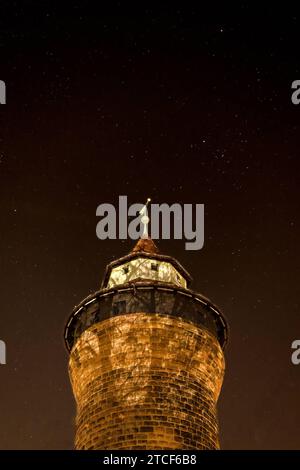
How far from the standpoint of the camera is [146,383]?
2030cm

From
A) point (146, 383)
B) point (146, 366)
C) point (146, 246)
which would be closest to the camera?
point (146, 383)

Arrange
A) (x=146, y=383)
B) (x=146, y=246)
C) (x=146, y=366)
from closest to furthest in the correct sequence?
1. (x=146, y=383)
2. (x=146, y=366)
3. (x=146, y=246)

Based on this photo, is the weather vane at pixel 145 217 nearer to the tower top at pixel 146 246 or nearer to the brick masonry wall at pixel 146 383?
the tower top at pixel 146 246

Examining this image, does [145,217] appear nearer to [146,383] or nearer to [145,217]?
[145,217]

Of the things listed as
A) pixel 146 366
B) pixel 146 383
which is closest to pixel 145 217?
pixel 146 366

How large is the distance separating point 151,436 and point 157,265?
8.28 meters

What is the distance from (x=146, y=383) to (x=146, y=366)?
0.58 metres

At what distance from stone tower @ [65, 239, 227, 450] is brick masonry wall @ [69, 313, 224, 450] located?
1.1 inches

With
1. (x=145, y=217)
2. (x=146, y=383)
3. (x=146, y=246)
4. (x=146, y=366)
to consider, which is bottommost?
(x=146, y=383)

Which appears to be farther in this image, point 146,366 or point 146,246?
point 146,246

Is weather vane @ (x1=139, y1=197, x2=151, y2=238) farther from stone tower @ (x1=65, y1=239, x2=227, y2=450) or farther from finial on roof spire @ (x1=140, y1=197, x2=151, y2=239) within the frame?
stone tower @ (x1=65, y1=239, x2=227, y2=450)

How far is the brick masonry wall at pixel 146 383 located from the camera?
769 inches

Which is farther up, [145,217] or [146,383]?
[145,217]
